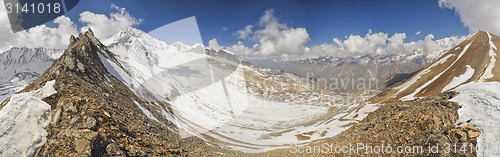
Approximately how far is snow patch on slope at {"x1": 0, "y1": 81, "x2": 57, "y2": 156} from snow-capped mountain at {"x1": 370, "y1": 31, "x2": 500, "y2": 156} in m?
27.5

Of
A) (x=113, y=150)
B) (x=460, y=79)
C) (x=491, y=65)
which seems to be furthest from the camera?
(x=460, y=79)

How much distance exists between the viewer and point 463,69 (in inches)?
3312

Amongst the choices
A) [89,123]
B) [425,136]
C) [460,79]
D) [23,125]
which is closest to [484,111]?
[425,136]

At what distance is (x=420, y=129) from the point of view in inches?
934

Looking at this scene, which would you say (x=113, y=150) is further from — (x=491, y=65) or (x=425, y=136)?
(x=491, y=65)

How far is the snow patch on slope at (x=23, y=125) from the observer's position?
59.3ft

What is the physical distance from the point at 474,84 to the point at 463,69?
225 ft

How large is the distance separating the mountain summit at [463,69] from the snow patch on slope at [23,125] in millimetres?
82702

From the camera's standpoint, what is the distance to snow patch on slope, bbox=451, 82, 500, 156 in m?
20.1

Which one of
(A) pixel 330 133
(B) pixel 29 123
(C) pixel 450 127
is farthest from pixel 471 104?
(A) pixel 330 133

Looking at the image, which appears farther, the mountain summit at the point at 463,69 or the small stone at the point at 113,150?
the mountain summit at the point at 463,69

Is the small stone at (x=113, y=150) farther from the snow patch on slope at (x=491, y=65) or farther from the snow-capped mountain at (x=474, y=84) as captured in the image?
the snow patch on slope at (x=491, y=65)

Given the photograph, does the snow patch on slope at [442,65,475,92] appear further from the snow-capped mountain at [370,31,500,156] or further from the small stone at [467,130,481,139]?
the small stone at [467,130,481,139]

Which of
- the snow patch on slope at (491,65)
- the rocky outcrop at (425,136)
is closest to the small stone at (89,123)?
the rocky outcrop at (425,136)
